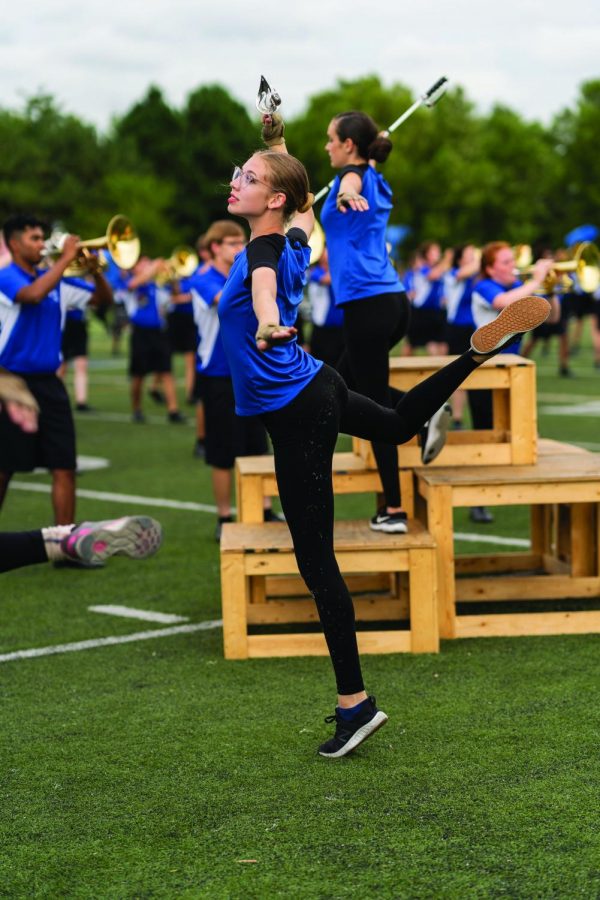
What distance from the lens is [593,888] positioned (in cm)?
359

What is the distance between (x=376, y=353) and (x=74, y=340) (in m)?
11.0

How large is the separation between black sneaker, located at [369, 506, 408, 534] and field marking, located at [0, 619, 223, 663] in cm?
98

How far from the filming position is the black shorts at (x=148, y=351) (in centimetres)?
1673

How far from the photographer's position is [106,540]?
16.7ft

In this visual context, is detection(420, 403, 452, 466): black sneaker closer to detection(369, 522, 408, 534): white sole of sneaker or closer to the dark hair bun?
detection(369, 522, 408, 534): white sole of sneaker

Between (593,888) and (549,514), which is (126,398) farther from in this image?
(593,888)

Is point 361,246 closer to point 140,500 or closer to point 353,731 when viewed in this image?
point 353,731

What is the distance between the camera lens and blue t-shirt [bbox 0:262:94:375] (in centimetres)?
836

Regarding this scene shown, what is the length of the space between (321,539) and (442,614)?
185cm

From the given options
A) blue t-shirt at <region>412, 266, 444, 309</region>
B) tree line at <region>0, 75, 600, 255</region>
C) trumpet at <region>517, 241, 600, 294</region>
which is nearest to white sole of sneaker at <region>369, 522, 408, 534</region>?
trumpet at <region>517, 241, 600, 294</region>

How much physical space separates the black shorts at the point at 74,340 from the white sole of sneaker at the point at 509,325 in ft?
41.5

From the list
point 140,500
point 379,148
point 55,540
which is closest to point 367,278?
point 379,148

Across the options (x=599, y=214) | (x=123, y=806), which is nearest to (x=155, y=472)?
(x=123, y=806)

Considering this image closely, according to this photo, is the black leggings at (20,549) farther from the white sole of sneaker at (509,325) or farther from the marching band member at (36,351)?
the marching band member at (36,351)
